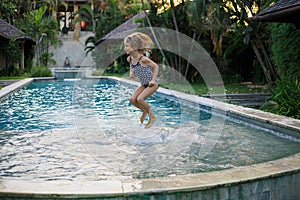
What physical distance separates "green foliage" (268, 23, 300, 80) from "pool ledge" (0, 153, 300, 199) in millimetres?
7084

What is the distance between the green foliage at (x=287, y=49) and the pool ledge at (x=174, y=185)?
23.2 ft

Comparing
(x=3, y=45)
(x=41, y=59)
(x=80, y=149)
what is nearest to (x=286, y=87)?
(x=80, y=149)

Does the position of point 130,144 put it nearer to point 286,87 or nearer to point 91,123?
point 91,123

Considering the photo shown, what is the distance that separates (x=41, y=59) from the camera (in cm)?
3325

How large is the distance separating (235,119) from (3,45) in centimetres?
2110

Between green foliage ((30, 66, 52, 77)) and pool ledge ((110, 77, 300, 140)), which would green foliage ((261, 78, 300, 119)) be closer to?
pool ledge ((110, 77, 300, 140))

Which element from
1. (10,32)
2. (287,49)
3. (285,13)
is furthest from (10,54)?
(285,13)

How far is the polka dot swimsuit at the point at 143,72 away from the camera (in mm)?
6320

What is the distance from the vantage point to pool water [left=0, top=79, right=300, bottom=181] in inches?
182

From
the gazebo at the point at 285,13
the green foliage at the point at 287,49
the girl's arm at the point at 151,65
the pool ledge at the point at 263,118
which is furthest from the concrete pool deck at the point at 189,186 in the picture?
the green foliage at the point at 287,49

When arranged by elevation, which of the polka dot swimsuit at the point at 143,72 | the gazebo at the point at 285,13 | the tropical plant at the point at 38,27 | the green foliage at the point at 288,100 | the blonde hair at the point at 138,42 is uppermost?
the tropical plant at the point at 38,27

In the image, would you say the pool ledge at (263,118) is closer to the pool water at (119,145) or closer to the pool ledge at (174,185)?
the pool water at (119,145)

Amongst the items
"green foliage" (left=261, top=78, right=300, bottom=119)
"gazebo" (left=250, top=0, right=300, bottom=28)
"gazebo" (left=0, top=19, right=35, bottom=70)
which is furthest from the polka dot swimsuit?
"gazebo" (left=0, top=19, right=35, bottom=70)

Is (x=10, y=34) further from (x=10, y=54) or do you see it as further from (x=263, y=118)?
(x=263, y=118)
